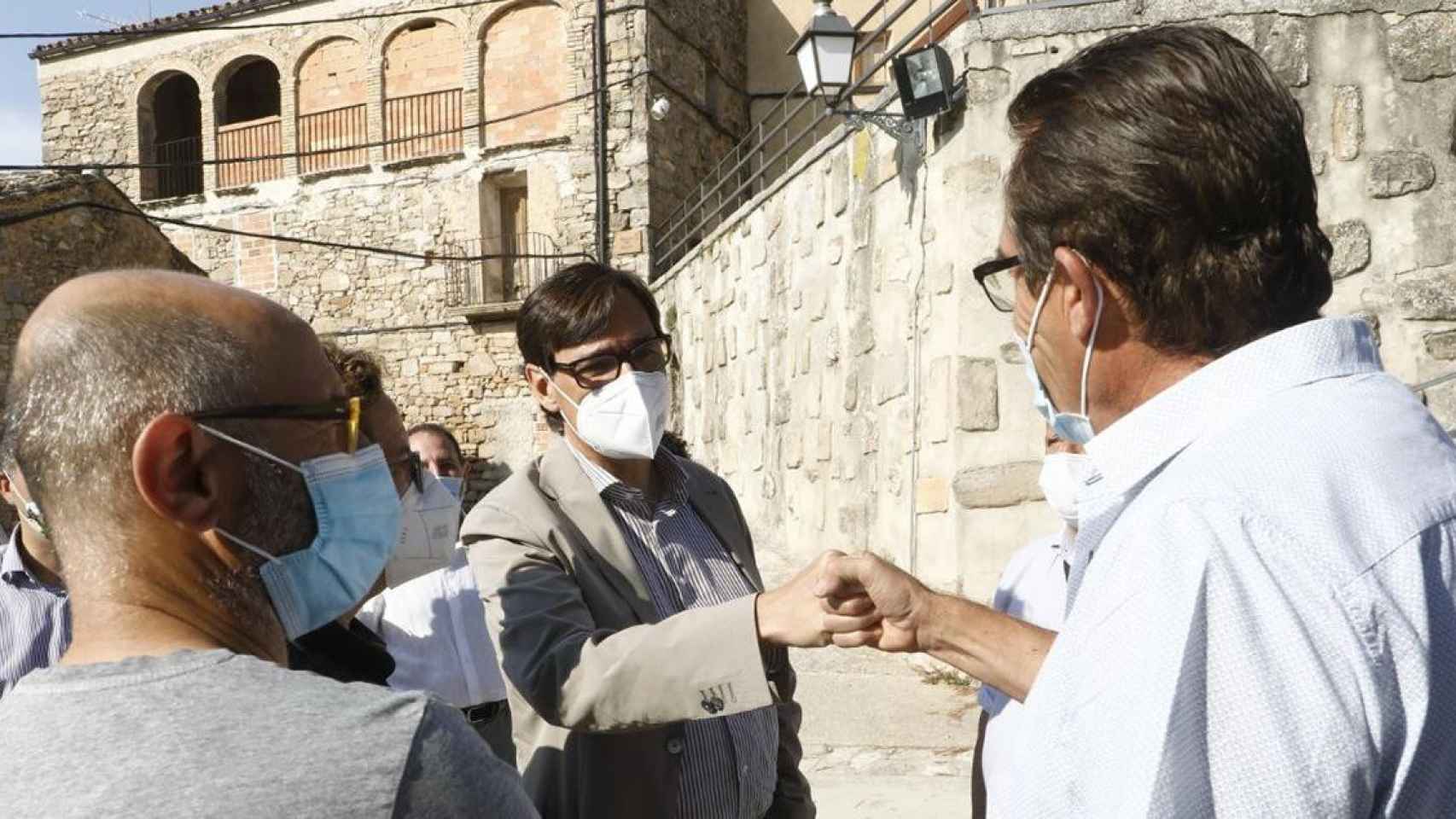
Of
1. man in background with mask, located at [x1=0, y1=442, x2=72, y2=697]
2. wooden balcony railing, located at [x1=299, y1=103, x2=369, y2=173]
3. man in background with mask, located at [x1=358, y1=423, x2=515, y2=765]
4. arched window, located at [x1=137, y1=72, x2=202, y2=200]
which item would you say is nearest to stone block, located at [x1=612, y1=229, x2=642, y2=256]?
wooden balcony railing, located at [x1=299, y1=103, x2=369, y2=173]

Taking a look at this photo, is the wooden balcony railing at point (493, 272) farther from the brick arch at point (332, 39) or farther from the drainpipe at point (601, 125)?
the brick arch at point (332, 39)

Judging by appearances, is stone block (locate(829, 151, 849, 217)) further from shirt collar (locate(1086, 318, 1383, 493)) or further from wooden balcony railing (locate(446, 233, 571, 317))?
wooden balcony railing (locate(446, 233, 571, 317))

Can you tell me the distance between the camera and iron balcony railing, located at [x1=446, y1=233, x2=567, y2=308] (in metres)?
19.5

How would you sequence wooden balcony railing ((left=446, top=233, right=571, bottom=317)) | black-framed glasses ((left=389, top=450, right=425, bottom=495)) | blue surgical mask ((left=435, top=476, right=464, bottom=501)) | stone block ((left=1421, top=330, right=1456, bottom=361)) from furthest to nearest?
wooden balcony railing ((left=446, top=233, right=571, bottom=317))
stone block ((left=1421, top=330, right=1456, bottom=361))
blue surgical mask ((left=435, top=476, right=464, bottom=501))
black-framed glasses ((left=389, top=450, right=425, bottom=495))

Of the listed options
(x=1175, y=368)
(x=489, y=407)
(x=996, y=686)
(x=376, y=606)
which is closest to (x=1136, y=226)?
(x=1175, y=368)

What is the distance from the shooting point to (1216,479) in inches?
40.4

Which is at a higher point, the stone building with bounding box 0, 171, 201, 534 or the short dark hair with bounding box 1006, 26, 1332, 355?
the stone building with bounding box 0, 171, 201, 534

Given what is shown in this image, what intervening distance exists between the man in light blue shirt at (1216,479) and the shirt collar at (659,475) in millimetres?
1238

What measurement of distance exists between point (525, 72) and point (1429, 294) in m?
16.5

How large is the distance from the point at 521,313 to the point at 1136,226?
1.64 metres

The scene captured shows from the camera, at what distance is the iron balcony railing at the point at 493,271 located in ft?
64.1

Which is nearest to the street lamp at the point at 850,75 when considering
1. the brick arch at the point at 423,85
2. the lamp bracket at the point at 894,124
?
the lamp bracket at the point at 894,124

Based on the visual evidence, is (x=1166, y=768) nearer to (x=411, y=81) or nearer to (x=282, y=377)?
(x=282, y=377)

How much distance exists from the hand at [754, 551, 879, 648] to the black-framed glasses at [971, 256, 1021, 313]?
0.47 m
